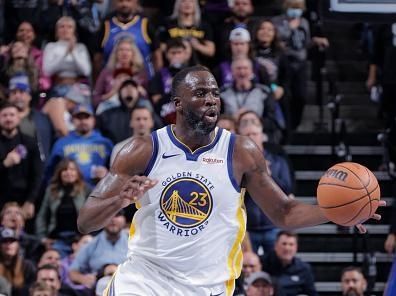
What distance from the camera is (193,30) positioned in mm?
13398

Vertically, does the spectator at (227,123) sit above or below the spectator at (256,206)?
above

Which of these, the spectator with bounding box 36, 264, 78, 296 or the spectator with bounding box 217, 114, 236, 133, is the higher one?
the spectator with bounding box 217, 114, 236, 133

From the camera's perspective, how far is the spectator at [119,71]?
1256 centimetres

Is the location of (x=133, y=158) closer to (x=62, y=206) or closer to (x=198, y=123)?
(x=198, y=123)

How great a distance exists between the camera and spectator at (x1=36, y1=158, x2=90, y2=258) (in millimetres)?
11250

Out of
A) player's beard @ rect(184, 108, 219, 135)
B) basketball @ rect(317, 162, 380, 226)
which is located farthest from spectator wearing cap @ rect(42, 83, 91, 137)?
basketball @ rect(317, 162, 380, 226)

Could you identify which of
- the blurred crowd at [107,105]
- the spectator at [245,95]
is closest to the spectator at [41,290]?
the blurred crowd at [107,105]

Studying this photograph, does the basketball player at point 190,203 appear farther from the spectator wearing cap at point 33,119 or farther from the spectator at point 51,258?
the spectator wearing cap at point 33,119

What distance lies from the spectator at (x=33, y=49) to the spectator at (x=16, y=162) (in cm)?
123

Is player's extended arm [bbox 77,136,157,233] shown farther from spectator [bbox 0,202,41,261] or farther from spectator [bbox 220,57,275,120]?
spectator [bbox 220,57,275,120]

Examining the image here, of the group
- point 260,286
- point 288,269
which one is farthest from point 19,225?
point 288,269

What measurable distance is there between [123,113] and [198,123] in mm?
5897

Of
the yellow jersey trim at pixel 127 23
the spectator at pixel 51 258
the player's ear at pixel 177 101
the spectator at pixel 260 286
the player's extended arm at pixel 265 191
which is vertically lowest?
the spectator at pixel 260 286

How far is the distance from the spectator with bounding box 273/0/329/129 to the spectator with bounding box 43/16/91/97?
8.44 ft
